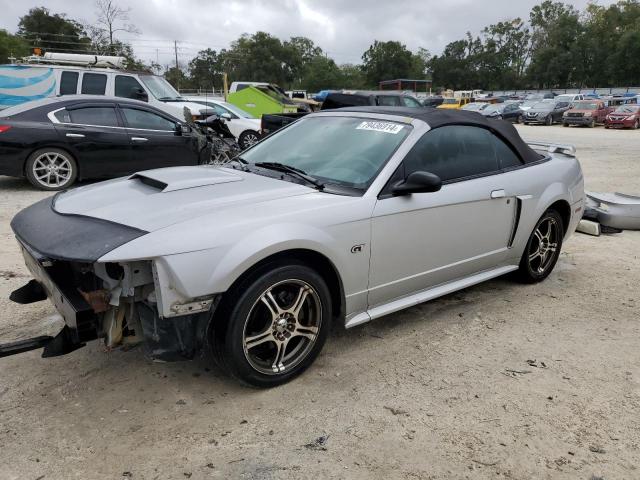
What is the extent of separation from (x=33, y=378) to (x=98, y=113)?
6053 mm

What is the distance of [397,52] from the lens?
3942 inches

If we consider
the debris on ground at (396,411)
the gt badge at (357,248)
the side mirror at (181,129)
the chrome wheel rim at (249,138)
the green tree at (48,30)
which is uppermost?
the green tree at (48,30)

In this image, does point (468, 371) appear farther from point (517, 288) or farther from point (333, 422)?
point (517, 288)

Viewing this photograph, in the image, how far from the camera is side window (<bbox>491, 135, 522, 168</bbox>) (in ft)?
13.6

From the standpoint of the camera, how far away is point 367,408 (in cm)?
278

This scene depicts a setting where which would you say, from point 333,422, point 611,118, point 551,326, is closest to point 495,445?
point 333,422

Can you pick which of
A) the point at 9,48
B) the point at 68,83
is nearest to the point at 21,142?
the point at 68,83

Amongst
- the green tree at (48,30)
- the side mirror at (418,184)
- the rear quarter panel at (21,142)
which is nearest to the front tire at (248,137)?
the rear quarter panel at (21,142)

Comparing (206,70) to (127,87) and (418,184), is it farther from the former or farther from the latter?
(418,184)

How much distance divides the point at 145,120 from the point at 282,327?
263 inches

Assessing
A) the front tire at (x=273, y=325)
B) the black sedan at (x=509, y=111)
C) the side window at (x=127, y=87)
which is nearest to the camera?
the front tire at (x=273, y=325)

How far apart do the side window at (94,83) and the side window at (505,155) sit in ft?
31.3

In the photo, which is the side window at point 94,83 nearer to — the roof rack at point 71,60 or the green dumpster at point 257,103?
the roof rack at point 71,60

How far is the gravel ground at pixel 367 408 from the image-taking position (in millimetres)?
2355
